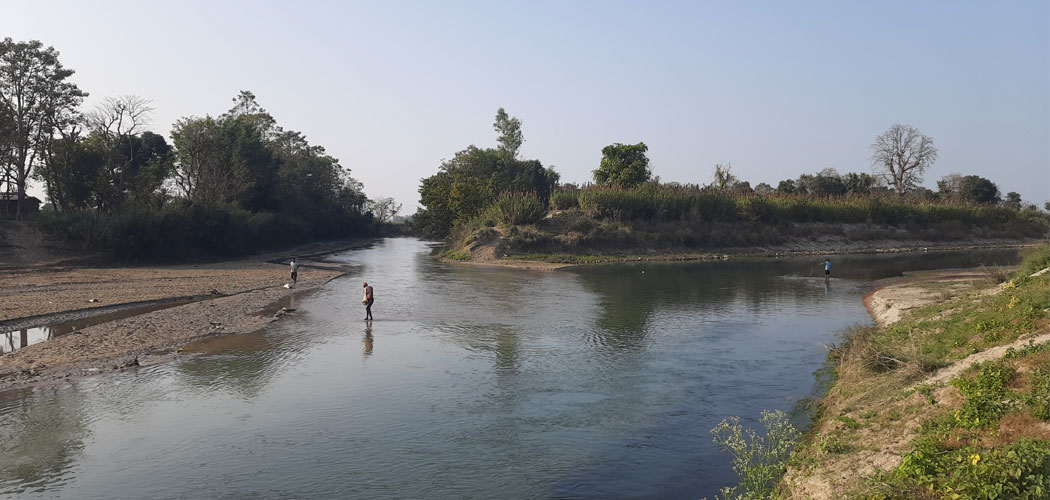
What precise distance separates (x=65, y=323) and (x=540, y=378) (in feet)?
68.6

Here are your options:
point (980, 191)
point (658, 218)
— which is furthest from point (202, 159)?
point (980, 191)

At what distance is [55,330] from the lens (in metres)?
24.4

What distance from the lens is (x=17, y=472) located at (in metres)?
11.7

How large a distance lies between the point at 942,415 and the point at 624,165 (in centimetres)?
8215

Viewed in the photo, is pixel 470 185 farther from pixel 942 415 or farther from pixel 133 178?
pixel 942 415

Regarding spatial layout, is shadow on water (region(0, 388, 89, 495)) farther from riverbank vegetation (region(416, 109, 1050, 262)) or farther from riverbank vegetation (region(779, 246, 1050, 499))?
riverbank vegetation (region(416, 109, 1050, 262))

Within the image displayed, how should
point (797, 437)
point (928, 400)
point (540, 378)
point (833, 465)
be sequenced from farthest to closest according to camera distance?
point (540, 378) < point (797, 437) < point (928, 400) < point (833, 465)

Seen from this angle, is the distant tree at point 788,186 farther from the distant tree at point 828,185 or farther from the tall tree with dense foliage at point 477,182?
the tall tree with dense foliage at point 477,182

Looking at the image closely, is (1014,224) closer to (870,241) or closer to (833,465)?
(870,241)

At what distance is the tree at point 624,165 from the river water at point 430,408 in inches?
2362

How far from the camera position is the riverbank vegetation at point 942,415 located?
734cm

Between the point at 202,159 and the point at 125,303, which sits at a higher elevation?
the point at 202,159

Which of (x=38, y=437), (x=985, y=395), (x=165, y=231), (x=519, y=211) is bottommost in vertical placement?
(x=38, y=437)

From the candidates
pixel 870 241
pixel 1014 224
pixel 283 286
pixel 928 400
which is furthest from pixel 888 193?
pixel 928 400
